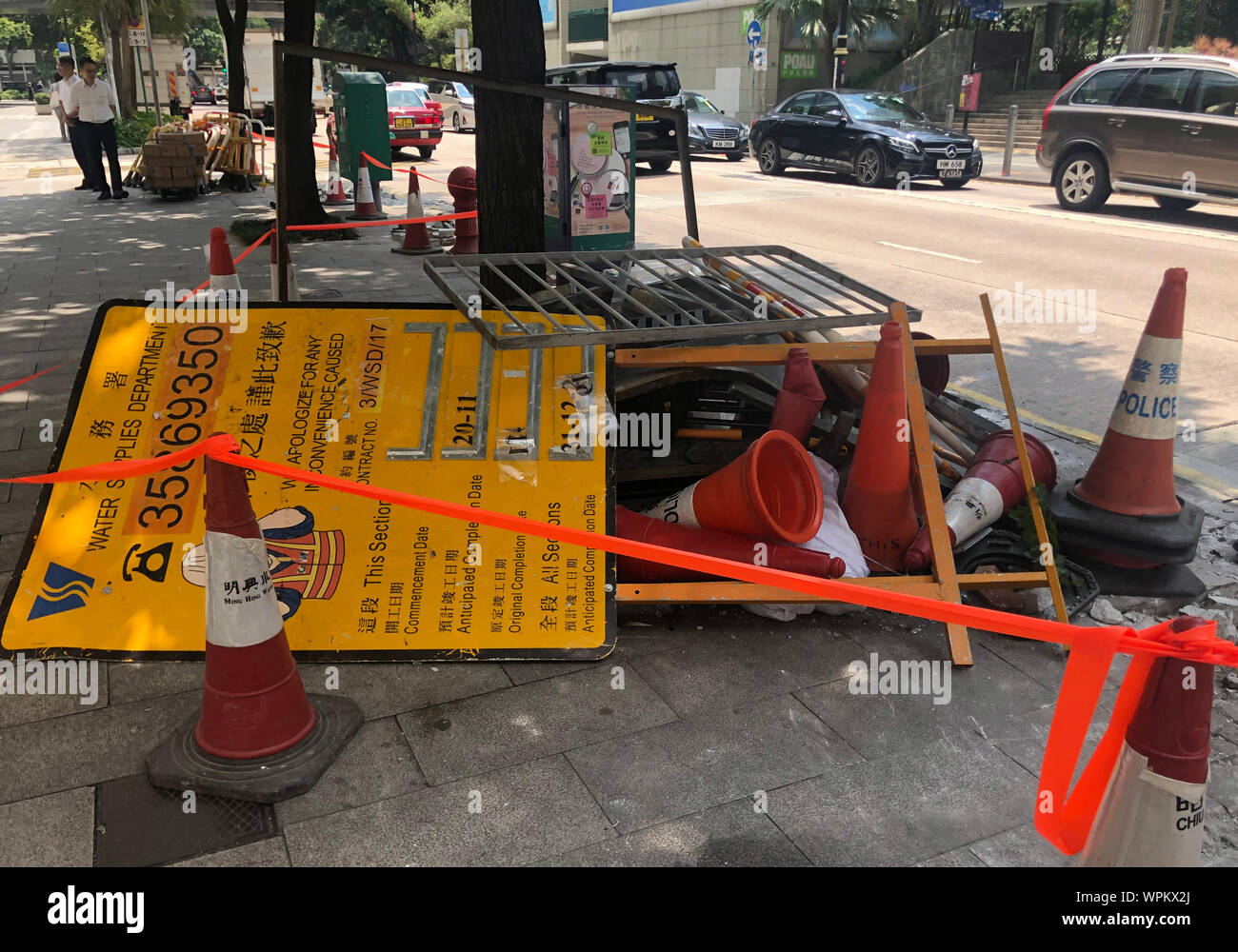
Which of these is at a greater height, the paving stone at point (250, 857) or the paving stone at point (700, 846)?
the paving stone at point (250, 857)

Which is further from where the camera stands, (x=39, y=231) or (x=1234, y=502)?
(x=39, y=231)

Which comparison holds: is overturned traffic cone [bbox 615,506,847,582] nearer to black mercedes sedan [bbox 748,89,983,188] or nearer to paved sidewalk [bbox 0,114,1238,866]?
paved sidewalk [bbox 0,114,1238,866]

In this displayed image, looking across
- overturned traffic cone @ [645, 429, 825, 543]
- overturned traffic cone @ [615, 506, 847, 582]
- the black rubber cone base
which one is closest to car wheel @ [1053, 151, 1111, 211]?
overturned traffic cone @ [645, 429, 825, 543]

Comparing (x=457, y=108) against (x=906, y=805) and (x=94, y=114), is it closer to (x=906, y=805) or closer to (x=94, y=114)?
(x=94, y=114)

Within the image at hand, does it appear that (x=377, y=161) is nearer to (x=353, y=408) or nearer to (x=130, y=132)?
(x=353, y=408)

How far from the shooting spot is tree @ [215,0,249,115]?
1520 centimetres

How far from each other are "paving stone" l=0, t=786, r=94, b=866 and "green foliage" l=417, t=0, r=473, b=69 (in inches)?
2708

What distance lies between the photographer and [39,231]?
12391 mm

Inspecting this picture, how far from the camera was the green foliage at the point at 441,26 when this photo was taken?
2574 inches

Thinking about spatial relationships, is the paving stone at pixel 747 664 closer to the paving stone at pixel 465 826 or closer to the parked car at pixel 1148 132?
the paving stone at pixel 465 826

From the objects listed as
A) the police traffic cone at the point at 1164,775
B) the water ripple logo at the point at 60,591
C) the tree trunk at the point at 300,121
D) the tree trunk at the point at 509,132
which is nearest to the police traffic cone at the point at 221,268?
the tree trunk at the point at 509,132

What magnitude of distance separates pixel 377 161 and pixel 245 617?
543 inches

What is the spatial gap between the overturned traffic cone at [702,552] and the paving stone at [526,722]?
0.56 metres
